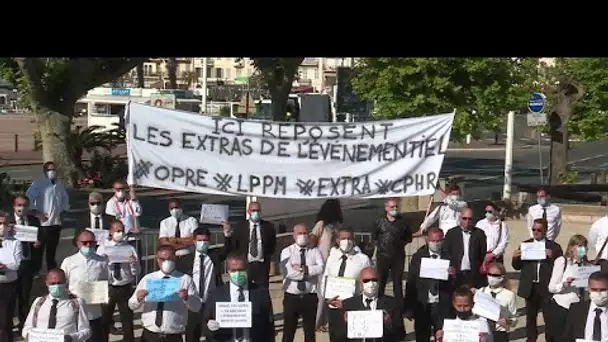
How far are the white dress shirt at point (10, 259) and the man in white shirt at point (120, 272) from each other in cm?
86

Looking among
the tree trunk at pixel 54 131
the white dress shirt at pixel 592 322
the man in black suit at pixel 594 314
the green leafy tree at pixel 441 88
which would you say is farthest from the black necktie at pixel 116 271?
the tree trunk at pixel 54 131

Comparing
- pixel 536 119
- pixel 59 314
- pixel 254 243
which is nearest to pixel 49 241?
pixel 254 243

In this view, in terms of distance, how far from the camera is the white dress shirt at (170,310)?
30.7ft

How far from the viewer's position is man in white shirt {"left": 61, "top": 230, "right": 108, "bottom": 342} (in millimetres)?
10078

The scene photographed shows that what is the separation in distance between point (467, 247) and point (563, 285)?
135 centimetres

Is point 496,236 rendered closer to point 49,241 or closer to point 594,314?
point 594,314

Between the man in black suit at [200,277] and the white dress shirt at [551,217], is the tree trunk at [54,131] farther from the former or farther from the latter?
the man in black suit at [200,277]

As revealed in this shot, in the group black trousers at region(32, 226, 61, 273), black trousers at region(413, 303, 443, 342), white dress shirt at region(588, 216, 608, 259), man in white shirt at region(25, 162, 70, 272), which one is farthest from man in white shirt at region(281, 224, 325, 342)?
man in white shirt at region(25, 162, 70, 272)

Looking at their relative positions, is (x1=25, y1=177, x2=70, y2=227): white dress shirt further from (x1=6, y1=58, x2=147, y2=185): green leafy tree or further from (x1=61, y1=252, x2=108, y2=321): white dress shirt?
(x1=6, y1=58, x2=147, y2=185): green leafy tree


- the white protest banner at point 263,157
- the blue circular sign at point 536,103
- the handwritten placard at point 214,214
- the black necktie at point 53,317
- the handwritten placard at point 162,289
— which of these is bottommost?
the black necktie at point 53,317
